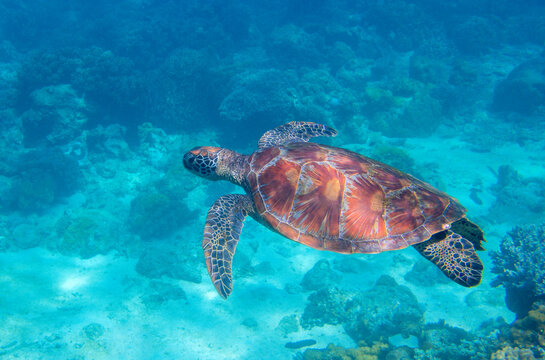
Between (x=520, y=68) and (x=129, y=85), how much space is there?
24349mm

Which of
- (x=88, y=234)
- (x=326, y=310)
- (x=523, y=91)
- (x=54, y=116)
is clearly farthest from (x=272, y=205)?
(x=523, y=91)

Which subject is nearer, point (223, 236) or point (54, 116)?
point (223, 236)

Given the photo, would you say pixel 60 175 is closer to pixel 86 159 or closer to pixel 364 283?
pixel 86 159

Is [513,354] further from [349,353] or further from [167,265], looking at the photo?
[167,265]

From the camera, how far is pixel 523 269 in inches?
211

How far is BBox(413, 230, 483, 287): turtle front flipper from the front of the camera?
3.51 m

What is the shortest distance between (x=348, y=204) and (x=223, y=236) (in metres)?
2.03

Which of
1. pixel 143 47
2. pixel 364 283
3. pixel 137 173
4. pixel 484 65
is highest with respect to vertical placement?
pixel 143 47

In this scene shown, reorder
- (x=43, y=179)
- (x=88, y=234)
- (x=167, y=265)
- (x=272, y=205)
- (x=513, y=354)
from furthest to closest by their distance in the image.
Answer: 1. (x=43, y=179)
2. (x=88, y=234)
3. (x=167, y=265)
4. (x=272, y=205)
5. (x=513, y=354)

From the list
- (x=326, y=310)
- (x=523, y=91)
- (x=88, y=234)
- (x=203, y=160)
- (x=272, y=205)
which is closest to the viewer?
(x=272, y=205)

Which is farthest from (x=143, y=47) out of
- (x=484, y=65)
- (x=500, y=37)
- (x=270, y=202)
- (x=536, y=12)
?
(x=536, y=12)

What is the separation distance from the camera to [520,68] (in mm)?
17094

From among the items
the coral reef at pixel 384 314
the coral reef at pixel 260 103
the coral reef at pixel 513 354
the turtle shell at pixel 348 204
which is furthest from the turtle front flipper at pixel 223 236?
the coral reef at pixel 260 103

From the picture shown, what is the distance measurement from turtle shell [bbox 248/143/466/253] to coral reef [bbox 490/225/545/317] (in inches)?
122
